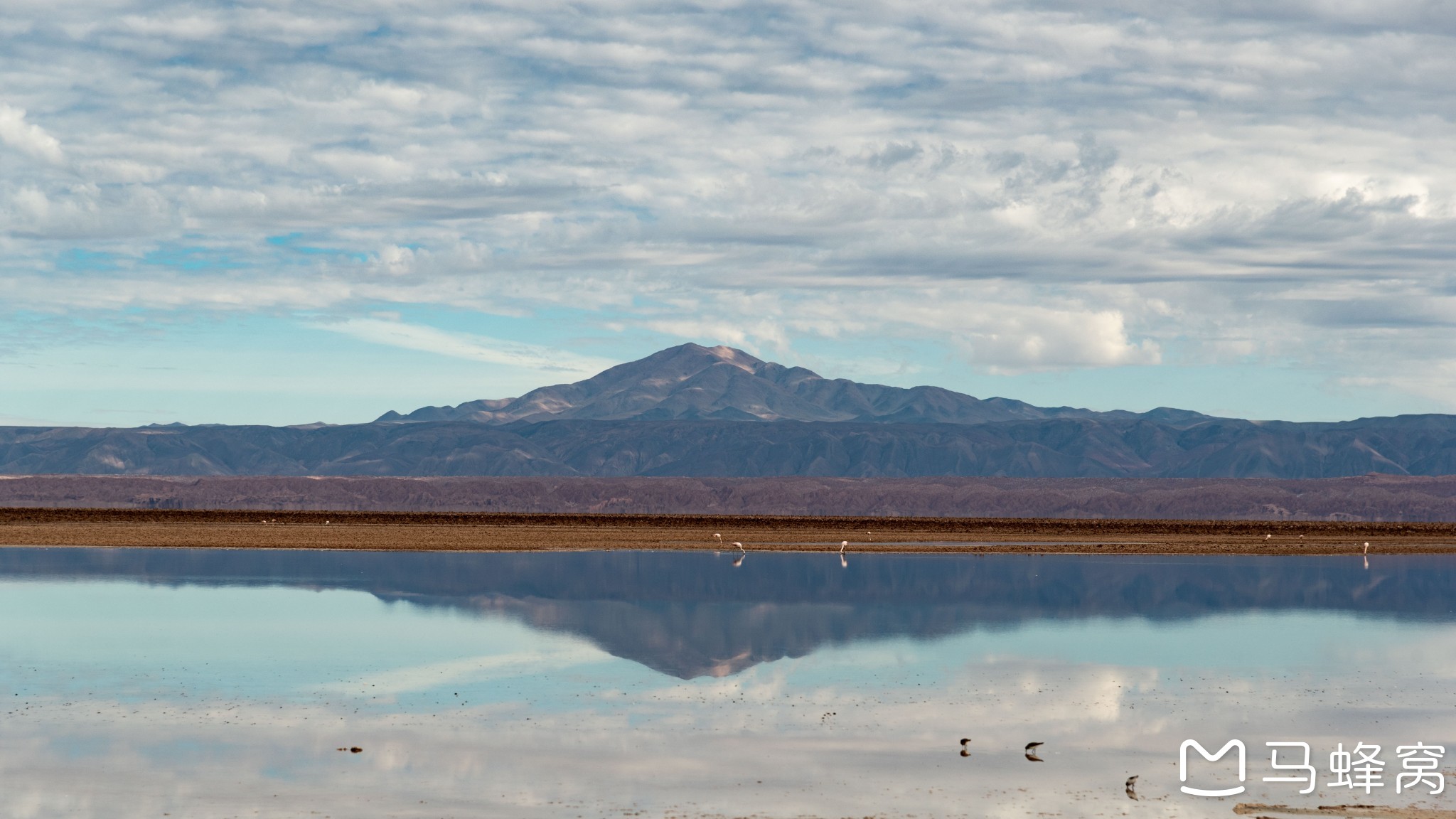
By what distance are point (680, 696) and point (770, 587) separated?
2188cm

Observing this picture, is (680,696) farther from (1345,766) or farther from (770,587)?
(770,587)

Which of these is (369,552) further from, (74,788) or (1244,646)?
(74,788)

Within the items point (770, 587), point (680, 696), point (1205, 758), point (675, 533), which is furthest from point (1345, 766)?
point (675, 533)

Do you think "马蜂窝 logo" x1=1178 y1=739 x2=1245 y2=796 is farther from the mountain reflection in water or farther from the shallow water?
the mountain reflection in water

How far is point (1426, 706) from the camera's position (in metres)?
22.0

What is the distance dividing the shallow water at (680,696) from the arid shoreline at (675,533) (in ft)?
85.0

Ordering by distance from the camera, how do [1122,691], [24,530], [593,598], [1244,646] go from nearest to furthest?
[1122,691], [1244,646], [593,598], [24,530]

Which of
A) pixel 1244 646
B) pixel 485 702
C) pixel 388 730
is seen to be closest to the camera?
pixel 388 730

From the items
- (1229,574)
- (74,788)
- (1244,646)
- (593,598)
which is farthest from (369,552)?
(74,788)

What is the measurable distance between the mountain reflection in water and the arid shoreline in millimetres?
7072

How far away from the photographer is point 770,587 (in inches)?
1725

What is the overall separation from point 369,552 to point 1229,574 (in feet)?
113

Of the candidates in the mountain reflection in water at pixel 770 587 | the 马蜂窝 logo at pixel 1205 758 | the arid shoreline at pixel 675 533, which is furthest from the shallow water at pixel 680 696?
the arid shoreline at pixel 675 533

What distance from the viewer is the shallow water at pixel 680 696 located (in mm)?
15555
